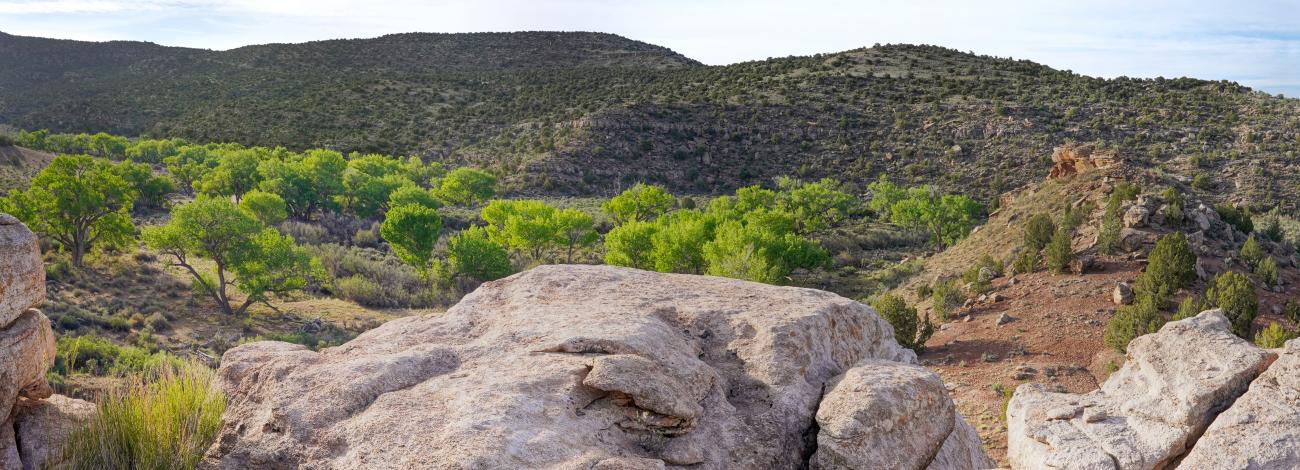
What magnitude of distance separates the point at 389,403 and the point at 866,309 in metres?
4.73

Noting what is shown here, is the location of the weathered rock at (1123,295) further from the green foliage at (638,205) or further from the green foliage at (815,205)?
the green foliage at (638,205)

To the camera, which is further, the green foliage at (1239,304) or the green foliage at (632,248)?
the green foliage at (632,248)

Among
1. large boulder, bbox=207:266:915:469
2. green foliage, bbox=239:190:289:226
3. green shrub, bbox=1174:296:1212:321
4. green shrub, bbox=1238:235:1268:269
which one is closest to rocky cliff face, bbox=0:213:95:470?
large boulder, bbox=207:266:915:469

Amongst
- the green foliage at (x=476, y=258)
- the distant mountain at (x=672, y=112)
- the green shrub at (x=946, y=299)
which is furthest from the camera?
the distant mountain at (x=672, y=112)

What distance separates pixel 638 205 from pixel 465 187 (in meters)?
15.6

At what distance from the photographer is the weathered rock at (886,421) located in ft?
18.8

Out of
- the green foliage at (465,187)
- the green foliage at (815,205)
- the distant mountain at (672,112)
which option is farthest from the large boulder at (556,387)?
the green foliage at (465,187)

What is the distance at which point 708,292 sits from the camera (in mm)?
8211

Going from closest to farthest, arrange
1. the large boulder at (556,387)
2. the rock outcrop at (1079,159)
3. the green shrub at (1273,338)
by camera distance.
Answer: the large boulder at (556,387) → the green shrub at (1273,338) → the rock outcrop at (1079,159)

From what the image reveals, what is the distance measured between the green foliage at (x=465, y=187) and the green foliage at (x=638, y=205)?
1360cm

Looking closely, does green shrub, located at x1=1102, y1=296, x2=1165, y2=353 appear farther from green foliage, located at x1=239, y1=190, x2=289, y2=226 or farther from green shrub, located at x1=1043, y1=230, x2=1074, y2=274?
green foliage, located at x1=239, y1=190, x2=289, y2=226

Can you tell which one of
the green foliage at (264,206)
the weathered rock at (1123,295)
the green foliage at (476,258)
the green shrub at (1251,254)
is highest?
the green shrub at (1251,254)

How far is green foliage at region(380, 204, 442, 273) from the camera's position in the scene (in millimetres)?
40844

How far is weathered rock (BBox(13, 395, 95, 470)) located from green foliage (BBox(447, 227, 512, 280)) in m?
32.8
